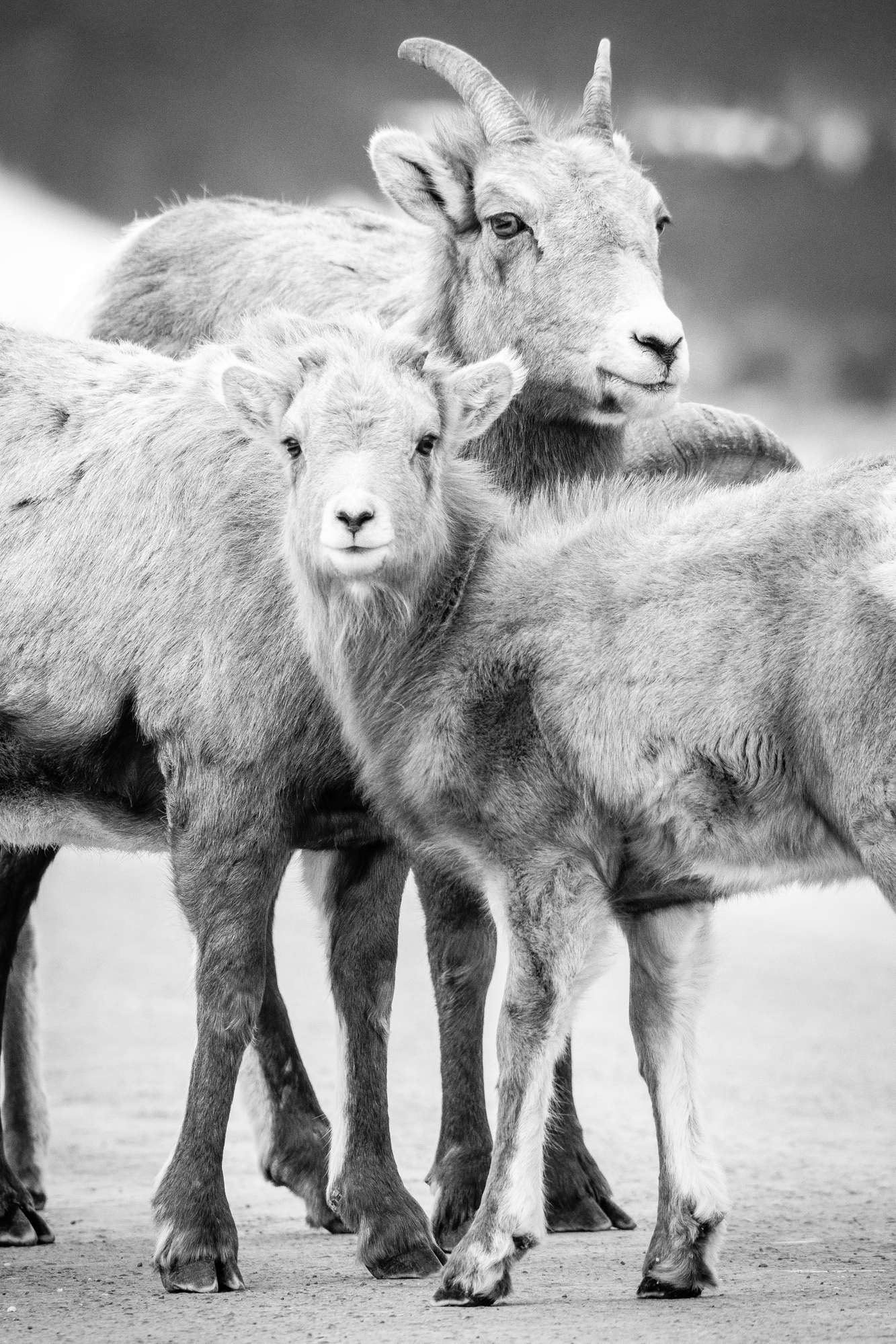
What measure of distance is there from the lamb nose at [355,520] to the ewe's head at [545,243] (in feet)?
6.52

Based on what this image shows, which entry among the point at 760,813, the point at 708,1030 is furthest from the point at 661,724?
the point at 708,1030

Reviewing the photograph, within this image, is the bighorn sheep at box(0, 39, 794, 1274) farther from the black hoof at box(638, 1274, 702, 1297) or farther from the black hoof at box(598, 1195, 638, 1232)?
the black hoof at box(638, 1274, 702, 1297)

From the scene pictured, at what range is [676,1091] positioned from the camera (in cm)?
752

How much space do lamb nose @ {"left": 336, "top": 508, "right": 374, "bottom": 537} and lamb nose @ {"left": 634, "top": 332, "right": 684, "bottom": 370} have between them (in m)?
2.01

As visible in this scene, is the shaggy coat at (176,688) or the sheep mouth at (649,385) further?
the sheep mouth at (649,385)

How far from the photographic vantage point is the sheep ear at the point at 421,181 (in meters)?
9.53

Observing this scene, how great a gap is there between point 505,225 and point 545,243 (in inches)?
12.2

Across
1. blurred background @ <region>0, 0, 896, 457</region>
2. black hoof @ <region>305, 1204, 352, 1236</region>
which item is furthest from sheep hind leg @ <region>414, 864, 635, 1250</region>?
blurred background @ <region>0, 0, 896, 457</region>

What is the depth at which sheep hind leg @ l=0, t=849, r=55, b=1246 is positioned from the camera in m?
9.28

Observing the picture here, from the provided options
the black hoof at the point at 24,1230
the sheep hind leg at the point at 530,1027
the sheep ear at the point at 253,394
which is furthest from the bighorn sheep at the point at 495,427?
the sheep ear at the point at 253,394

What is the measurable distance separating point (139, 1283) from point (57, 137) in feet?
64.5

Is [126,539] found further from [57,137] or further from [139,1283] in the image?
[57,137]

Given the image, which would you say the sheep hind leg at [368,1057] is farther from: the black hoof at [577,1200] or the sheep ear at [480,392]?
the sheep ear at [480,392]

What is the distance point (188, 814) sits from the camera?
805cm
